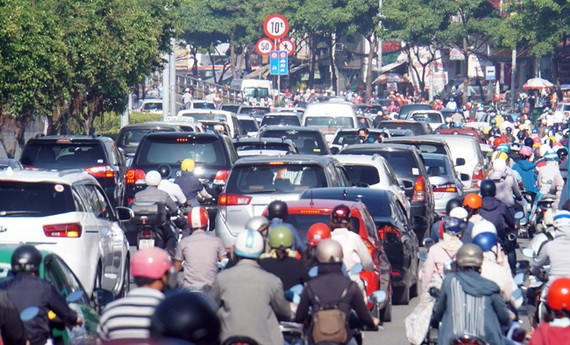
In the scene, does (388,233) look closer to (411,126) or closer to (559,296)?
(559,296)

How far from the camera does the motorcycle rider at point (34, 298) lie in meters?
8.88

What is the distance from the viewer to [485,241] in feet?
35.3

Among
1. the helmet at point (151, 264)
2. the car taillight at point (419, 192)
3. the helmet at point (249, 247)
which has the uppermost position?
the helmet at point (151, 264)

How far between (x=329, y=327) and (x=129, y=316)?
1.94m

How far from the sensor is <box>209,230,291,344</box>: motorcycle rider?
825cm

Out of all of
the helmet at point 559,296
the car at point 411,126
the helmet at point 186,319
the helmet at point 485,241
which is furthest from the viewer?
the car at point 411,126

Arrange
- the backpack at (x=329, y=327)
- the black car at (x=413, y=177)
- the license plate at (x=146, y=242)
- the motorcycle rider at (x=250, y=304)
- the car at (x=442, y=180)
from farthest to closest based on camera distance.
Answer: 1. the car at (x=442, y=180)
2. the black car at (x=413, y=177)
3. the license plate at (x=146, y=242)
4. the backpack at (x=329, y=327)
5. the motorcycle rider at (x=250, y=304)

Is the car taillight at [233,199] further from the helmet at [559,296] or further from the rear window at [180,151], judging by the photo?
the helmet at [559,296]

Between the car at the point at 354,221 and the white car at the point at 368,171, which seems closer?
the car at the point at 354,221

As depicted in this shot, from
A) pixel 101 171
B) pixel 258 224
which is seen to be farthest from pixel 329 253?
pixel 101 171

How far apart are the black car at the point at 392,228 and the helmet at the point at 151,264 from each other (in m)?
7.17

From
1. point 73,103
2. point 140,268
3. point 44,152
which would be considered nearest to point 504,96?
point 73,103

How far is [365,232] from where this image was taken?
1341 cm

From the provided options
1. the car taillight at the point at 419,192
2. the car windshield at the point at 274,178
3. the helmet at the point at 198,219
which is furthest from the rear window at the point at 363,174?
the helmet at the point at 198,219
